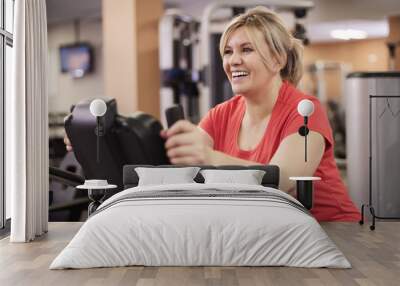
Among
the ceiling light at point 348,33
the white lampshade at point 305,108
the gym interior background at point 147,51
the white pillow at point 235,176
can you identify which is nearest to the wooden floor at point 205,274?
the white pillow at point 235,176

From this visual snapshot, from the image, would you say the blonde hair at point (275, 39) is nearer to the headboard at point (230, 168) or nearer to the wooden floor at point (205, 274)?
the headboard at point (230, 168)

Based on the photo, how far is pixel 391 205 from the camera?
16.5 feet

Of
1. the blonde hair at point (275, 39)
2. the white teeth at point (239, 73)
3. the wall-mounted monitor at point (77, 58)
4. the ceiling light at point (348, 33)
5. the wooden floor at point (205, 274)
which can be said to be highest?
the ceiling light at point (348, 33)

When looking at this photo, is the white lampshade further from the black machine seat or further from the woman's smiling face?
the black machine seat

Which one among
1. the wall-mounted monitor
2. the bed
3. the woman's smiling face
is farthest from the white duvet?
the wall-mounted monitor

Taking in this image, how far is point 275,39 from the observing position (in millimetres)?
4473

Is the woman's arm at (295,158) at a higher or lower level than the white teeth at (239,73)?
lower

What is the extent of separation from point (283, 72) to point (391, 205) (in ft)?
5.02

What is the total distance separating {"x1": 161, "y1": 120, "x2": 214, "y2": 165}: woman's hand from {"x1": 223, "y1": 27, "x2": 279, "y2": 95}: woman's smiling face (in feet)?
1.52

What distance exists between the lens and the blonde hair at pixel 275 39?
4.46 m

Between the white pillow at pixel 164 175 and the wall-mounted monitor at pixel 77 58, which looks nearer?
the white pillow at pixel 164 175

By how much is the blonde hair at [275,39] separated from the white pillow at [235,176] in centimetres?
88

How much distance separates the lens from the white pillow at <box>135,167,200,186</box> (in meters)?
4.08

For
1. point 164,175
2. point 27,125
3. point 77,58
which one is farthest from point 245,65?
point 77,58
